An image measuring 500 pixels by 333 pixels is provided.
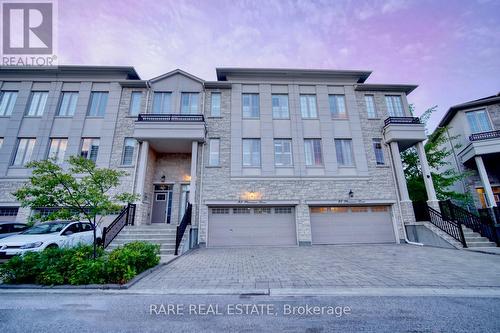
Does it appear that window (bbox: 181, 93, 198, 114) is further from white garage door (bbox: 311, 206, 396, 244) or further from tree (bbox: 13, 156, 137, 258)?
white garage door (bbox: 311, 206, 396, 244)

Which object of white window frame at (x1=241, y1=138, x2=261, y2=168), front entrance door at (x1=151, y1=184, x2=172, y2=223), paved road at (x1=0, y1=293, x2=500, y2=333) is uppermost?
white window frame at (x1=241, y1=138, x2=261, y2=168)

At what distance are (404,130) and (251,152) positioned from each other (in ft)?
32.5

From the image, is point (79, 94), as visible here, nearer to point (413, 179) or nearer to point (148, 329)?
point (148, 329)

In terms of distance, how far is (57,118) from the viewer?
518 inches

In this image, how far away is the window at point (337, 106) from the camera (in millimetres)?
13927

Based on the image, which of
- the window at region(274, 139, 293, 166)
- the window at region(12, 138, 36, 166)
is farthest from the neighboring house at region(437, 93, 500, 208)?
the window at region(12, 138, 36, 166)

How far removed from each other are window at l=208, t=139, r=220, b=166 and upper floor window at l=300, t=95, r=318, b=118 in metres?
6.31

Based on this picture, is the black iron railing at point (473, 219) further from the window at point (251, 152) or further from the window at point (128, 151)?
the window at point (128, 151)

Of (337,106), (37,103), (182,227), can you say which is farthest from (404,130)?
(37,103)

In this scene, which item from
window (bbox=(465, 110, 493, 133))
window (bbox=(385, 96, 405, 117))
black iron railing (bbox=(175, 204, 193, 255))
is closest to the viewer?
black iron railing (bbox=(175, 204, 193, 255))

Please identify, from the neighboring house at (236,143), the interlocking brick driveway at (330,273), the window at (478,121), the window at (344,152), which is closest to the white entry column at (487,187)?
the window at (478,121)

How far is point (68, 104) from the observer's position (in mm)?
13562

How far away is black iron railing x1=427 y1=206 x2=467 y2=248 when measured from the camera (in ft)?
31.8

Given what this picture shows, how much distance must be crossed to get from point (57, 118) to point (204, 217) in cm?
1189
